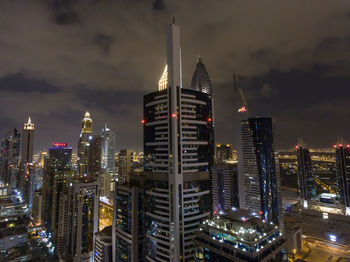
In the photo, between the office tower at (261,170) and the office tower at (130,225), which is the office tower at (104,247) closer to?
the office tower at (130,225)

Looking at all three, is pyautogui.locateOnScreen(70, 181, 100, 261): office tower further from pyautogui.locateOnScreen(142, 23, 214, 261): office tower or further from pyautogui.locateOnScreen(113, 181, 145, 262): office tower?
pyautogui.locateOnScreen(142, 23, 214, 261): office tower

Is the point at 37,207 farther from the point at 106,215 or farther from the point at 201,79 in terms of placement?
the point at 201,79

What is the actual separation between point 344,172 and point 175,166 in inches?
4500

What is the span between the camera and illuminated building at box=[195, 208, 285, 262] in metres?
37.0

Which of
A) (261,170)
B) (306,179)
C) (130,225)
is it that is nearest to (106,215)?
(130,225)

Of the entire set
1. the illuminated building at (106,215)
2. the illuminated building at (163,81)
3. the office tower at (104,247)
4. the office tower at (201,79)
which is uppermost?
the office tower at (201,79)

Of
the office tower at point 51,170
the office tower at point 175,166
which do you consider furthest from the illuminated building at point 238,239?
the office tower at point 51,170

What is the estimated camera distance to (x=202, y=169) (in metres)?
61.1

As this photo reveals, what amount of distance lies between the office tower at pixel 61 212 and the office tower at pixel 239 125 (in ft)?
323

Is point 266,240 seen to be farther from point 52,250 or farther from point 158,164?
point 52,250

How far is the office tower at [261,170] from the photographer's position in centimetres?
10319

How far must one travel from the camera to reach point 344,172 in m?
112

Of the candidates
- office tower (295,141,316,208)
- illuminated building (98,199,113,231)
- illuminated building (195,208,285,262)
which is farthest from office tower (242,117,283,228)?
illuminated building (98,199,113,231)

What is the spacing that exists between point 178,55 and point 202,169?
120 feet
